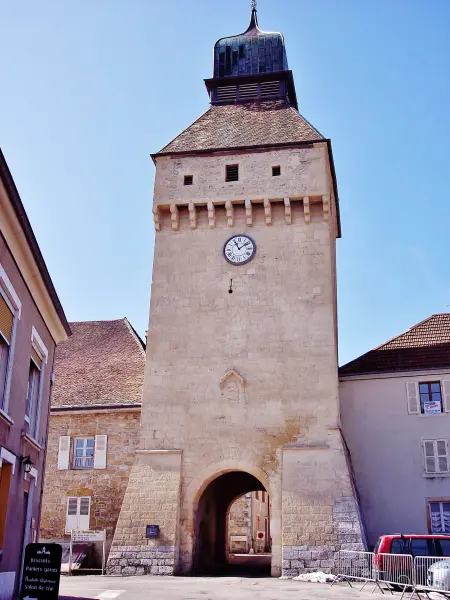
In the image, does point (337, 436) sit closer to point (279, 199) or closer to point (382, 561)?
point (382, 561)

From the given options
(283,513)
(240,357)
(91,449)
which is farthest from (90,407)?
(283,513)

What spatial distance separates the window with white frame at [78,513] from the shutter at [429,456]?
34.0 feet

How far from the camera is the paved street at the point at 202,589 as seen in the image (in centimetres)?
1315

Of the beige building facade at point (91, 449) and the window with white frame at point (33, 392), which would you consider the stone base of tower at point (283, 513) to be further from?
the window with white frame at point (33, 392)

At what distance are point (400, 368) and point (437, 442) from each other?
97.9 inches

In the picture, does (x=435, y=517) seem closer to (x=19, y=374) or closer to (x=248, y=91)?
(x=19, y=374)

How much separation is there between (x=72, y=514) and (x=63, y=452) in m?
1.98

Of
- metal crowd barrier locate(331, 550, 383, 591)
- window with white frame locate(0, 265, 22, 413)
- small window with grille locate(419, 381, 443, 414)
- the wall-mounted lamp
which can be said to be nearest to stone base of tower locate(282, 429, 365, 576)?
metal crowd barrier locate(331, 550, 383, 591)

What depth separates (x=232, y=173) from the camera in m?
23.4

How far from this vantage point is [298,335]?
825 inches

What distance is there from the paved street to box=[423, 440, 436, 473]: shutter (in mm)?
5959

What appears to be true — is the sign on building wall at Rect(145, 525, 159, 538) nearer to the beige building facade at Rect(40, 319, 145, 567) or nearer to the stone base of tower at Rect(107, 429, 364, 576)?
the stone base of tower at Rect(107, 429, 364, 576)

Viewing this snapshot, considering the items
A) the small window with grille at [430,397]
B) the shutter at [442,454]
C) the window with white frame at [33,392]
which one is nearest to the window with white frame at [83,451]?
the window with white frame at [33,392]

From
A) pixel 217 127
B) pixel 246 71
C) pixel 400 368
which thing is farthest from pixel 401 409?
pixel 246 71
